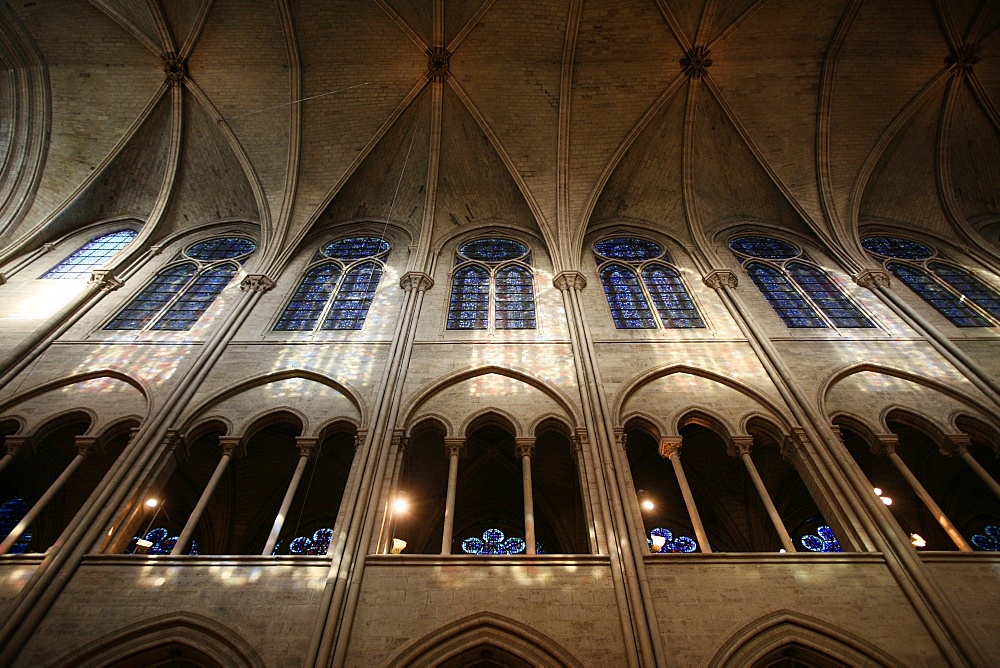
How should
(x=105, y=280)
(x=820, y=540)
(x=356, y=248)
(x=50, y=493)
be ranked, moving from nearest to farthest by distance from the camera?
1. (x=50, y=493)
2. (x=820, y=540)
3. (x=105, y=280)
4. (x=356, y=248)

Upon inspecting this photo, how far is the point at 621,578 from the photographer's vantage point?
6.64 metres

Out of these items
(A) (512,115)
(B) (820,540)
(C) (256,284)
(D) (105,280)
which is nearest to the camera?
(B) (820,540)

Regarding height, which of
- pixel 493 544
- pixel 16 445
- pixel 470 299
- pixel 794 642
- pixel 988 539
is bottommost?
pixel 794 642

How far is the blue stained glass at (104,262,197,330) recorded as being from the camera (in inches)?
451

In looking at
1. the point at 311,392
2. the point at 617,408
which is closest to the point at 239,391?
the point at 311,392

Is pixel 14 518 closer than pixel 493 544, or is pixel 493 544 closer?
pixel 14 518

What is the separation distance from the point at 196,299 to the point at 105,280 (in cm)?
180

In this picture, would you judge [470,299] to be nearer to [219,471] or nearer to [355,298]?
[355,298]

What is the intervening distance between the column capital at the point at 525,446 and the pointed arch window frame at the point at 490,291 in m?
3.15

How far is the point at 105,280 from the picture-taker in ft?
40.1

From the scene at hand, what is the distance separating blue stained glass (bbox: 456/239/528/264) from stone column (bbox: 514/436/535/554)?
6.59 metres

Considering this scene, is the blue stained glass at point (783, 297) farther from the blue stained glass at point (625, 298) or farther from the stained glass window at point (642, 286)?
the blue stained glass at point (625, 298)

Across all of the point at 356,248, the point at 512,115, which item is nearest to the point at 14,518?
the point at 356,248

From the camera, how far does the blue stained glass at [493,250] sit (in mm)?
14477
